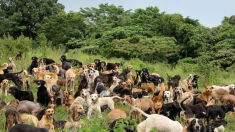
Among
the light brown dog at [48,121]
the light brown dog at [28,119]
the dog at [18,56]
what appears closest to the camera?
the light brown dog at [48,121]

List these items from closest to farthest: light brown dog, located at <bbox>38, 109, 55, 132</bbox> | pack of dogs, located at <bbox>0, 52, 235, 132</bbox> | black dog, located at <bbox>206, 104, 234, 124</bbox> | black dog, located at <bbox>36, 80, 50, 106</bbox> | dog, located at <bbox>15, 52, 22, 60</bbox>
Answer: pack of dogs, located at <bbox>0, 52, 235, 132</bbox>
light brown dog, located at <bbox>38, 109, 55, 132</bbox>
black dog, located at <bbox>206, 104, 234, 124</bbox>
black dog, located at <bbox>36, 80, 50, 106</bbox>
dog, located at <bbox>15, 52, 22, 60</bbox>

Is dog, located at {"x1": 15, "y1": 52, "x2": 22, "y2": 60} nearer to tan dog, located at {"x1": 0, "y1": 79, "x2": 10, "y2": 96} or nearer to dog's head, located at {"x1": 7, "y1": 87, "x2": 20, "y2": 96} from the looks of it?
tan dog, located at {"x1": 0, "y1": 79, "x2": 10, "y2": 96}

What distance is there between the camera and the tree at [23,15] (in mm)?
32531

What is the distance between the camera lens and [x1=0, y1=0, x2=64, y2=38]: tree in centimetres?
3253

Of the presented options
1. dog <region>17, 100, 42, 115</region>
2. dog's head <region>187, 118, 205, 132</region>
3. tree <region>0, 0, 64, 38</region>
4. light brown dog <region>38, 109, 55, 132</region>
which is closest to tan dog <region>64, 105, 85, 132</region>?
light brown dog <region>38, 109, 55, 132</region>

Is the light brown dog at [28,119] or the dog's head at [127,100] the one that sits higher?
the dog's head at [127,100]

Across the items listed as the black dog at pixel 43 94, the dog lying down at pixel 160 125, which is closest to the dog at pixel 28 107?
the black dog at pixel 43 94

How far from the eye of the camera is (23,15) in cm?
3369

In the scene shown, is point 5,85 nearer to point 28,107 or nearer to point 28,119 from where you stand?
point 28,107

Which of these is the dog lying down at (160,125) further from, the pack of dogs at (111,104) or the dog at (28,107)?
the dog at (28,107)

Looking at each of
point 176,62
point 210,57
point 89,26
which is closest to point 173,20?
point 176,62

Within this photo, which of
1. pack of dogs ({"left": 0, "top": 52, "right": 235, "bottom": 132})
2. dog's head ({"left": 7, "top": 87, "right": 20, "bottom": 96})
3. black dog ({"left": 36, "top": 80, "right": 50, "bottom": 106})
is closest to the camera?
pack of dogs ({"left": 0, "top": 52, "right": 235, "bottom": 132})

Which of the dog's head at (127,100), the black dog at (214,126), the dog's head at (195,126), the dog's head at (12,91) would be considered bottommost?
the black dog at (214,126)

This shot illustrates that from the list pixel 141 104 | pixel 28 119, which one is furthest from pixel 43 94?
pixel 141 104
